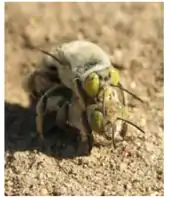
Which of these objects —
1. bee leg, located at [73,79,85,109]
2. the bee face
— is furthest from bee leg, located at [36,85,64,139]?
the bee face

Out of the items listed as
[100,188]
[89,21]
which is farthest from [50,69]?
[89,21]

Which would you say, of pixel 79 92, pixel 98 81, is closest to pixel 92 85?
pixel 98 81

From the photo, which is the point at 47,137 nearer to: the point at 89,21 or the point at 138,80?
the point at 138,80

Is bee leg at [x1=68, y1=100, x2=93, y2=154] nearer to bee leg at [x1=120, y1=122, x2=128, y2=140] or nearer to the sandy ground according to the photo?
the sandy ground

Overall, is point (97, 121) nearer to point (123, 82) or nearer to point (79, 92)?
point (79, 92)

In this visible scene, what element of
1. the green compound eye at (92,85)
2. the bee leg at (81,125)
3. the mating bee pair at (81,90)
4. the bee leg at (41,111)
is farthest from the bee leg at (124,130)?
the bee leg at (41,111)

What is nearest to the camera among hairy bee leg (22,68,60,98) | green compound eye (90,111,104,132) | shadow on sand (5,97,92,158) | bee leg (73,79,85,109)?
green compound eye (90,111,104,132)
